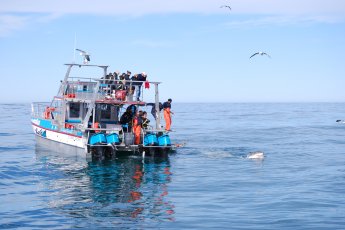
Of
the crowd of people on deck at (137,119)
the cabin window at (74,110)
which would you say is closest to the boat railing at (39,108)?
the cabin window at (74,110)

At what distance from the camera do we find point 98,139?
2586 centimetres

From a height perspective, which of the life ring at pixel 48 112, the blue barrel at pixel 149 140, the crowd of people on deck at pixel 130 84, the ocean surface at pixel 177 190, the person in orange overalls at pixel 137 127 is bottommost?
the ocean surface at pixel 177 190

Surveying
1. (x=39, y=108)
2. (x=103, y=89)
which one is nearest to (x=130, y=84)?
(x=103, y=89)

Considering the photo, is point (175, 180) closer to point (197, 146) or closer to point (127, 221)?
point (127, 221)

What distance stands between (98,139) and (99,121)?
3.51m

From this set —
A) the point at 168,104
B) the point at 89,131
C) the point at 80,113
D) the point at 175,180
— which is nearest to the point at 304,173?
the point at 175,180

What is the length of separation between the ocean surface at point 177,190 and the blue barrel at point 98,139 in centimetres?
118

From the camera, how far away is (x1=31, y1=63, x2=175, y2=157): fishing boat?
26.2 meters

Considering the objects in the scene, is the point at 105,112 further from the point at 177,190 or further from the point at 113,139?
the point at 177,190

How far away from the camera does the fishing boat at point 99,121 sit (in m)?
26.2

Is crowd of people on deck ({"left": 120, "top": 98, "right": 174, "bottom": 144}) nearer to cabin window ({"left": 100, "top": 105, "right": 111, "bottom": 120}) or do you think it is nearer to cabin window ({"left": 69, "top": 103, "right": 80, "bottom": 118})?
cabin window ({"left": 100, "top": 105, "right": 111, "bottom": 120})

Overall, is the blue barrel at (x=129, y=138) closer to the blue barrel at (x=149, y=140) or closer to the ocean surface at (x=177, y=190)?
the blue barrel at (x=149, y=140)

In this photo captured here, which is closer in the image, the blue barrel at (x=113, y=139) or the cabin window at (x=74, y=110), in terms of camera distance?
the blue barrel at (x=113, y=139)

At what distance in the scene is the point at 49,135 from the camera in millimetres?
29781
